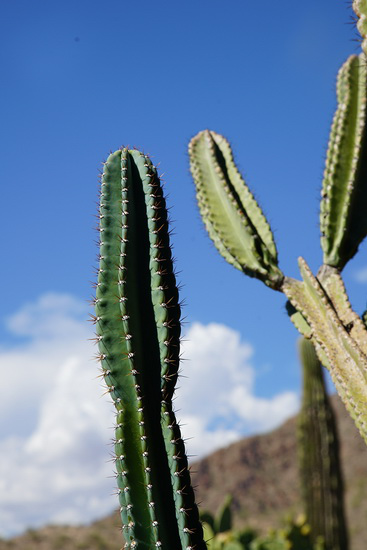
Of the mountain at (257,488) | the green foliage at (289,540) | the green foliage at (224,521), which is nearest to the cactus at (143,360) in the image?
the green foliage at (289,540)

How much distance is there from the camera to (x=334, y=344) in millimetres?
3795

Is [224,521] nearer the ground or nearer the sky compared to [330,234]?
nearer the ground

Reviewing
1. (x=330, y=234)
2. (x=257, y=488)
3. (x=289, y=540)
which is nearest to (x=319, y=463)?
(x=289, y=540)

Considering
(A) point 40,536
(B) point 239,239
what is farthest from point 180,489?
(A) point 40,536

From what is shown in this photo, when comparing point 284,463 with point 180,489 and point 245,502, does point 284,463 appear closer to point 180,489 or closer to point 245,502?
point 245,502

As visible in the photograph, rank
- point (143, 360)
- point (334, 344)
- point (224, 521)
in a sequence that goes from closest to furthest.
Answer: point (143, 360) < point (334, 344) < point (224, 521)

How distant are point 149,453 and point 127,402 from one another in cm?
23

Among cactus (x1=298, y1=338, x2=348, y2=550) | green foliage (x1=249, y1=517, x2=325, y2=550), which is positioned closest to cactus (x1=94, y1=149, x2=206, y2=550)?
green foliage (x1=249, y1=517, x2=325, y2=550)

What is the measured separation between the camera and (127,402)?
2.91m

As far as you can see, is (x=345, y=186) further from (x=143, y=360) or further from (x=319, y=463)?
(x=319, y=463)

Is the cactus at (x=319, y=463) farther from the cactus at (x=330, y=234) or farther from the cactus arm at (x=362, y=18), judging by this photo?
the cactus arm at (x=362, y=18)

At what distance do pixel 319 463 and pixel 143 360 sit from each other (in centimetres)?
906

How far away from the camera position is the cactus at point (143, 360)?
2818 millimetres

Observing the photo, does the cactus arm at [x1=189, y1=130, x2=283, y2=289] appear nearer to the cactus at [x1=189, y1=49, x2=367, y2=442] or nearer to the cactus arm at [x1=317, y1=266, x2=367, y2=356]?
the cactus at [x1=189, y1=49, x2=367, y2=442]
